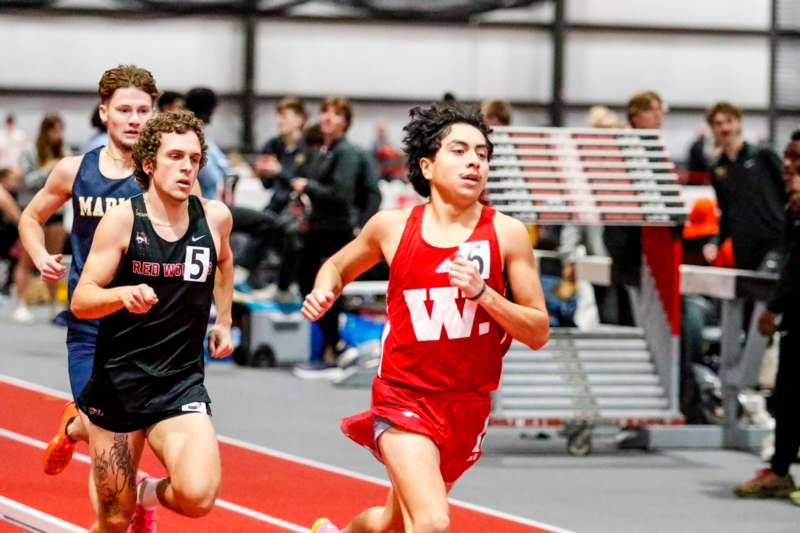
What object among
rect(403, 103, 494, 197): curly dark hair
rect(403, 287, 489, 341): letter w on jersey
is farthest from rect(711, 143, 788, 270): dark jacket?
rect(403, 287, 489, 341): letter w on jersey

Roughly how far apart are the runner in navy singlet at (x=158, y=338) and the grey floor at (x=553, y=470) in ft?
8.08

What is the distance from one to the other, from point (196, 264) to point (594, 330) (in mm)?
4754

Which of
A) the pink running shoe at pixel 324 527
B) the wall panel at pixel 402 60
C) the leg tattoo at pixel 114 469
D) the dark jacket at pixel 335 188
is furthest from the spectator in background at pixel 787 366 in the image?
the wall panel at pixel 402 60

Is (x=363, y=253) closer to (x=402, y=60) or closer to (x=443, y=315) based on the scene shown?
(x=443, y=315)

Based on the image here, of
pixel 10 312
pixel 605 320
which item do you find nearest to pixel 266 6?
pixel 10 312

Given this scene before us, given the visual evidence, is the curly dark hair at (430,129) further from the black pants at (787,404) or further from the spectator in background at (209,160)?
the spectator in background at (209,160)

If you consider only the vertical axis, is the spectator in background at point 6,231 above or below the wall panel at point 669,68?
below

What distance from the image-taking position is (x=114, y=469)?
5797 mm

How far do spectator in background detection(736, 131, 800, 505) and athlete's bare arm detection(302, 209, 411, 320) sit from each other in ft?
10.9

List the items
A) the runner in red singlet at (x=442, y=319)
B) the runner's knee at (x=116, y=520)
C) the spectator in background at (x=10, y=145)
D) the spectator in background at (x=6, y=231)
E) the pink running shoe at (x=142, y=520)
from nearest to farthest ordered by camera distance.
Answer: the runner in red singlet at (x=442, y=319) < the runner's knee at (x=116, y=520) < the pink running shoe at (x=142, y=520) < the spectator in background at (x=6, y=231) < the spectator in background at (x=10, y=145)

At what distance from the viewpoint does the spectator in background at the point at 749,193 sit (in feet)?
36.4

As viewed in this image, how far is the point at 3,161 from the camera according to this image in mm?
22219

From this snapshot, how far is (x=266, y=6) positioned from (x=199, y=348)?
796 inches

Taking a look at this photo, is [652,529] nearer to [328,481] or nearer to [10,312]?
[328,481]
